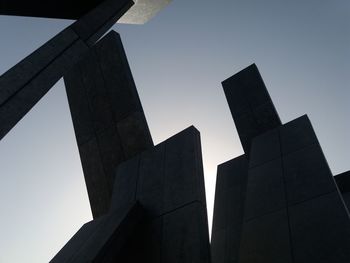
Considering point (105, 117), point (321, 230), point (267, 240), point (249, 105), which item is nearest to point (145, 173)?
point (267, 240)

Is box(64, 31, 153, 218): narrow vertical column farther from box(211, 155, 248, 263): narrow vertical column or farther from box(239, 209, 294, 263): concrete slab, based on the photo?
box(211, 155, 248, 263): narrow vertical column

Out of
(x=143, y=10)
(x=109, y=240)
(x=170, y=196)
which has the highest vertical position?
(x=143, y=10)

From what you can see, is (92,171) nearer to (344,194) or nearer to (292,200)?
(292,200)

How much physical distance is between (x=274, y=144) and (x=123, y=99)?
544cm

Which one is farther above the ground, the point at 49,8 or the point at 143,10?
the point at 143,10

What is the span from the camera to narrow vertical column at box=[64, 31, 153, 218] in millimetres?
10570

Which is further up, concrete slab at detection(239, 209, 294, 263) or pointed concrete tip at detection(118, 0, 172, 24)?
pointed concrete tip at detection(118, 0, 172, 24)

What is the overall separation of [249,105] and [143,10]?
6.71 meters

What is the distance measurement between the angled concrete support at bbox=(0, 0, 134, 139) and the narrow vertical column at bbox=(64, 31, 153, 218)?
382 cm

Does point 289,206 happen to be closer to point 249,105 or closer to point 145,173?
point 145,173

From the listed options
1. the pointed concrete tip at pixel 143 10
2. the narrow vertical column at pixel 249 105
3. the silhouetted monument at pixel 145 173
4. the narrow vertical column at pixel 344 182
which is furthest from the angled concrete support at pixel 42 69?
the narrow vertical column at pixel 344 182

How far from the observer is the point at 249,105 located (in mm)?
14789

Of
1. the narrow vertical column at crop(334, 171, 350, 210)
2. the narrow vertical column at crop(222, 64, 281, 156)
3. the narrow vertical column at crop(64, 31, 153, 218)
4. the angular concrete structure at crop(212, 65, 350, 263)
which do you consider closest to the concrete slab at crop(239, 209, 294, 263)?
the angular concrete structure at crop(212, 65, 350, 263)

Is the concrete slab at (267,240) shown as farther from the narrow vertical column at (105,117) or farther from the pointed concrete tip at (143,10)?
the pointed concrete tip at (143,10)
